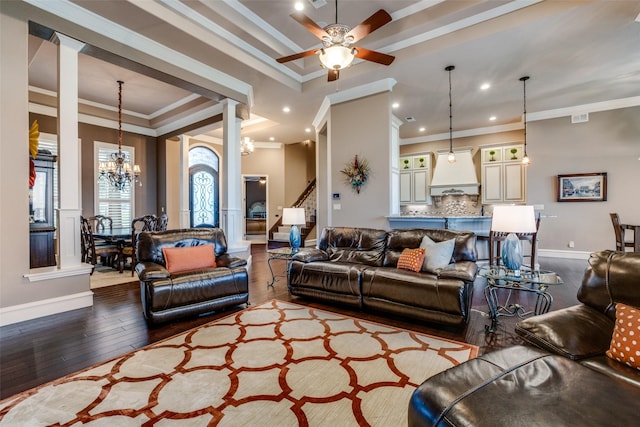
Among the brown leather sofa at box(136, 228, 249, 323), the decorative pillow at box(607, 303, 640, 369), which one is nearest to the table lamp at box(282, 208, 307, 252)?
the brown leather sofa at box(136, 228, 249, 323)

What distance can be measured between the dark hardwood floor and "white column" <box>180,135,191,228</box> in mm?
3889

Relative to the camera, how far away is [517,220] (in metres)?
2.79

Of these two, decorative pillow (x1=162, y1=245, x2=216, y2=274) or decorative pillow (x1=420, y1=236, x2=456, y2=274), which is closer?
decorative pillow (x1=420, y1=236, x2=456, y2=274)

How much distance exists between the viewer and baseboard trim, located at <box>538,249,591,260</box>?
6328 millimetres

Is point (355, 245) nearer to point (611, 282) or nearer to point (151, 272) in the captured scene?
point (151, 272)

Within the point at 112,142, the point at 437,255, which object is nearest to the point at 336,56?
the point at 437,255

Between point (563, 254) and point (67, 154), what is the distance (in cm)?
914

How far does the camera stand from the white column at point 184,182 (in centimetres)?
738

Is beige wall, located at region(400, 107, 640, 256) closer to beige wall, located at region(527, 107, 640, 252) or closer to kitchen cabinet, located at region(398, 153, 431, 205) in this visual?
beige wall, located at region(527, 107, 640, 252)

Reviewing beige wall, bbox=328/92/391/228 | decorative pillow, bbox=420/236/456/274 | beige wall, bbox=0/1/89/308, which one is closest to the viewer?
beige wall, bbox=0/1/89/308

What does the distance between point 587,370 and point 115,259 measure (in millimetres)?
6778

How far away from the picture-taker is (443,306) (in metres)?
2.77

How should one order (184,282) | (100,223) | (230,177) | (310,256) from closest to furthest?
(184,282)
(310,256)
(230,177)
(100,223)

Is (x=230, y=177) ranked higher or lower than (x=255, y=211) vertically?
higher
